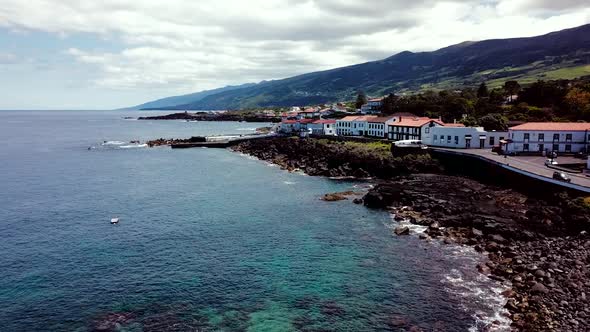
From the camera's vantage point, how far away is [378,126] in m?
118

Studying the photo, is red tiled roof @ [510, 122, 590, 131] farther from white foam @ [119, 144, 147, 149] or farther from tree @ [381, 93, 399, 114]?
white foam @ [119, 144, 147, 149]

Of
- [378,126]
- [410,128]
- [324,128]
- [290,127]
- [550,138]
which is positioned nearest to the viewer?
[550,138]

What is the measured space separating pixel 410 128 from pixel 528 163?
37432 mm

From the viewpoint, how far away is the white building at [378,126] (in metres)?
115

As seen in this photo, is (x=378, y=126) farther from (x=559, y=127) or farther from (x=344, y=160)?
(x=559, y=127)

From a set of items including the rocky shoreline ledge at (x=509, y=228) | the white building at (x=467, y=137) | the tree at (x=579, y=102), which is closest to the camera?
the rocky shoreline ledge at (x=509, y=228)

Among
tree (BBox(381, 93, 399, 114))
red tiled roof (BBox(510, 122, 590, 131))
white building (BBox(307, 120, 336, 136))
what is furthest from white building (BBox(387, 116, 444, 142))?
tree (BBox(381, 93, 399, 114))

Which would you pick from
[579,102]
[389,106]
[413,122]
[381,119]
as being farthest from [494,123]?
[389,106]

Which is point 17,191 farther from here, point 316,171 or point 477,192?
point 477,192

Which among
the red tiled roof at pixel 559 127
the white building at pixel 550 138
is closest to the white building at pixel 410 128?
the white building at pixel 550 138

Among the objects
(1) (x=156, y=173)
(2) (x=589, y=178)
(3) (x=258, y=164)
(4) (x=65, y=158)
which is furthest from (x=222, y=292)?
(4) (x=65, y=158)

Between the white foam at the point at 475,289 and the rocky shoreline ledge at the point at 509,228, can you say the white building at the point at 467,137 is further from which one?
the white foam at the point at 475,289

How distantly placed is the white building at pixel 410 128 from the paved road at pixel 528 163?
584 inches

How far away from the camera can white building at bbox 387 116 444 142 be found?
100 m
